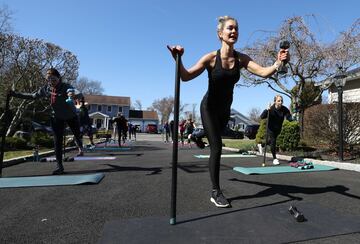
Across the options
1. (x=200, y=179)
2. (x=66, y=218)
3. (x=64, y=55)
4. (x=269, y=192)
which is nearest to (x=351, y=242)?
(x=269, y=192)

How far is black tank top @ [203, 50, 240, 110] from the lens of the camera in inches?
154

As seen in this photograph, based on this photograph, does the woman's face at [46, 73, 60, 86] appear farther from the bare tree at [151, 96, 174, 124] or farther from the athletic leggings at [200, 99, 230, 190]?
the bare tree at [151, 96, 174, 124]

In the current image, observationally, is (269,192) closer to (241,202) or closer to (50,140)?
A: (241,202)

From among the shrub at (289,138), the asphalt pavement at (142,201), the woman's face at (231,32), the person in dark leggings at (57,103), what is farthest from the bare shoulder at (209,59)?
the shrub at (289,138)

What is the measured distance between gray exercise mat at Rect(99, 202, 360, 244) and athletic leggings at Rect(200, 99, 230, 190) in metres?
0.53

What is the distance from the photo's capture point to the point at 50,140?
16000 millimetres

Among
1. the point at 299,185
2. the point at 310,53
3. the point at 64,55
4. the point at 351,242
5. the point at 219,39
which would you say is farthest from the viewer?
the point at 64,55

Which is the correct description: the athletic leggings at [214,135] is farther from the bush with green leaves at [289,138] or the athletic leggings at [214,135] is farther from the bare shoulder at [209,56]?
the bush with green leaves at [289,138]

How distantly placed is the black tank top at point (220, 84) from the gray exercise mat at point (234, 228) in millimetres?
1274

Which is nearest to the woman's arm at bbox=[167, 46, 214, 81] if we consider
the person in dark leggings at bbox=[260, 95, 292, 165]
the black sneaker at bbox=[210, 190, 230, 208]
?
the black sneaker at bbox=[210, 190, 230, 208]

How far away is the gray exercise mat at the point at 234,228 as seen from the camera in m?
2.72

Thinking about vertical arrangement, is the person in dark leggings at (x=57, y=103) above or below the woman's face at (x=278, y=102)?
below

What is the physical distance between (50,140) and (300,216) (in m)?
14.8

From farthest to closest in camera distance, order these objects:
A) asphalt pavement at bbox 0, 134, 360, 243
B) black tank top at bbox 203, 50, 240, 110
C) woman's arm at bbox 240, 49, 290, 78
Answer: black tank top at bbox 203, 50, 240, 110 → woman's arm at bbox 240, 49, 290, 78 → asphalt pavement at bbox 0, 134, 360, 243
